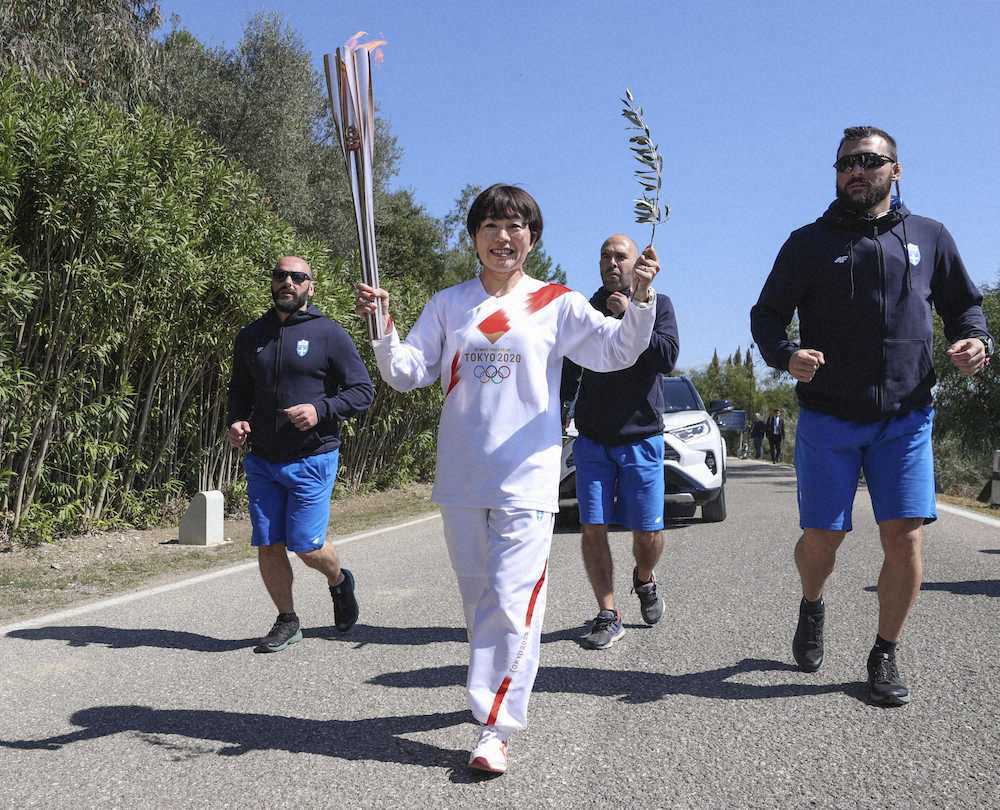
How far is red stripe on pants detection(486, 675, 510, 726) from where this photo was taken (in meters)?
3.13

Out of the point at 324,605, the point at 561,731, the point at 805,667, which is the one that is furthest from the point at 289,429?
the point at 805,667

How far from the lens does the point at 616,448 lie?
508 cm

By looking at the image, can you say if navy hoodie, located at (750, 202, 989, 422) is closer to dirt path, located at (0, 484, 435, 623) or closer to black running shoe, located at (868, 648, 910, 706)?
Answer: black running shoe, located at (868, 648, 910, 706)

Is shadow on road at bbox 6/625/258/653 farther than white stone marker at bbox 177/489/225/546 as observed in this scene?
No

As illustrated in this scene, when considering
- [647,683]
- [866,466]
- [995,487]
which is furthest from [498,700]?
[995,487]

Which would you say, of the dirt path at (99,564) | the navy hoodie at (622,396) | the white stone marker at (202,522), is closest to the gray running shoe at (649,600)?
the navy hoodie at (622,396)

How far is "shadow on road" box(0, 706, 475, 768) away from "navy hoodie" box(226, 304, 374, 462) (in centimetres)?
147

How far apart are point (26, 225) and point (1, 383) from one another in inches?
48.7

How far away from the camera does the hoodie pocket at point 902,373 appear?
12.6 ft

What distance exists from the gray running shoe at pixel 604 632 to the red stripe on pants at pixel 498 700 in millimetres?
1712

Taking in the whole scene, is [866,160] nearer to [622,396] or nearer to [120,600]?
[622,396]

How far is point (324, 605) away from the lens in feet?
20.0

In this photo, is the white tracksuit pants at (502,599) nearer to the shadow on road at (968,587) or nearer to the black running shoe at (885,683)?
the black running shoe at (885,683)

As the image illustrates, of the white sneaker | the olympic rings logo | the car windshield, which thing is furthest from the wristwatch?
the car windshield
